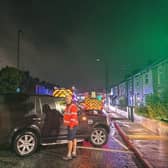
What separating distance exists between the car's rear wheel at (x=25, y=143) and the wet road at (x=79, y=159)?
0.20 m

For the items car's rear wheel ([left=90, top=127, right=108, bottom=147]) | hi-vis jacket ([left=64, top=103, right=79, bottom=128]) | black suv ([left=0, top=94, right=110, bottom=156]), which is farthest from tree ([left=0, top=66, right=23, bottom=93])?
hi-vis jacket ([left=64, top=103, right=79, bottom=128])

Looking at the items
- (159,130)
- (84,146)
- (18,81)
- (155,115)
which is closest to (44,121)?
(84,146)

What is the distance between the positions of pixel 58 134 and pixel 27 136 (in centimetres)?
105

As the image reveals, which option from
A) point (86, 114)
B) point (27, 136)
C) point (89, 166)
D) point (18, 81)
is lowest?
point (89, 166)

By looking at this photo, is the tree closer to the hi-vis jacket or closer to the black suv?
the black suv

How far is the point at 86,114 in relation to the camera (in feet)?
33.3

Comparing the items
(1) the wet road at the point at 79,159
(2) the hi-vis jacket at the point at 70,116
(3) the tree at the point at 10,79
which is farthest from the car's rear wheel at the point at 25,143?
(3) the tree at the point at 10,79

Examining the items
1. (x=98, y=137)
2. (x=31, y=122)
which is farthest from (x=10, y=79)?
(x=31, y=122)

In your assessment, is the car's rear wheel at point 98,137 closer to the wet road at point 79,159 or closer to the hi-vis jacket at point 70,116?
the wet road at point 79,159

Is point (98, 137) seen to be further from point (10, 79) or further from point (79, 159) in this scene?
point (10, 79)

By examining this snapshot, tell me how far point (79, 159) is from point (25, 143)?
168 centimetres

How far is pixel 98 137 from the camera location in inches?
414

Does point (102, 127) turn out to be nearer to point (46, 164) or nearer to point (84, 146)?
point (84, 146)

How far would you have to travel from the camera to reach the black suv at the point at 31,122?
27.8ft
